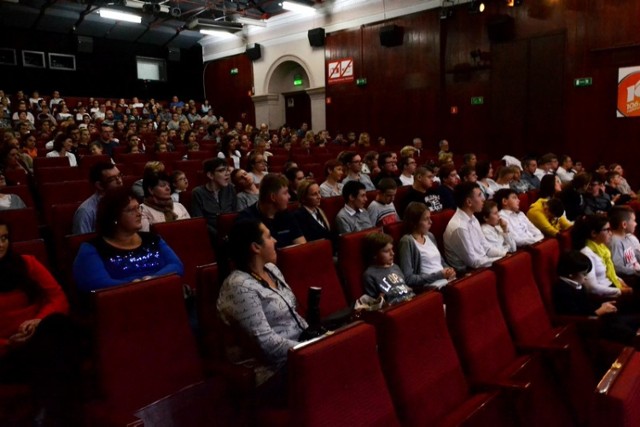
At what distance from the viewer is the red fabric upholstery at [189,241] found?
132cm

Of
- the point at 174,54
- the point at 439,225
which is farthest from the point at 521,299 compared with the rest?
the point at 174,54

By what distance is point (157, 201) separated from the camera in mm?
1463

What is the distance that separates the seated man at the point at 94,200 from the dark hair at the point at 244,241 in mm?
619

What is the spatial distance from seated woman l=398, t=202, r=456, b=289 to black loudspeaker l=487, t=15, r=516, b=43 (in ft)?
10.1

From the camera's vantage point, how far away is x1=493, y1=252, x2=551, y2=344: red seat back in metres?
1.04

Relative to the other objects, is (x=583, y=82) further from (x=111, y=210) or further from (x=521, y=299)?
(x=111, y=210)

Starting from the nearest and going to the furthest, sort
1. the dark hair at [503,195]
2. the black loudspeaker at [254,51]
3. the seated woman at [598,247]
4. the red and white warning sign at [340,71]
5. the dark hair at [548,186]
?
the seated woman at [598,247] < the dark hair at [503,195] < the dark hair at [548,186] < the red and white warning sign at [340,71] < the black loudspeaker at [254,51]

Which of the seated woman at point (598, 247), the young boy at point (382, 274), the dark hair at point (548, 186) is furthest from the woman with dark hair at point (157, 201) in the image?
the dark hair at point (548, 186)

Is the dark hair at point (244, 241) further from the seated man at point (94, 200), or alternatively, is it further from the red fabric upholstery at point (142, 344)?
the seated man at point (94, 200)

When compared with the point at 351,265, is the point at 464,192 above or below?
above

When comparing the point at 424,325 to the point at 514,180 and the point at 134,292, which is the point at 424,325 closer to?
the point at 134,292

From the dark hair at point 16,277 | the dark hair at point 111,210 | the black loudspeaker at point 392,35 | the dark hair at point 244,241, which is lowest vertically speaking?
the dark hair at point 16,277

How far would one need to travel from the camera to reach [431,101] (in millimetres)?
4555

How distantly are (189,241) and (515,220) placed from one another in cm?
113
